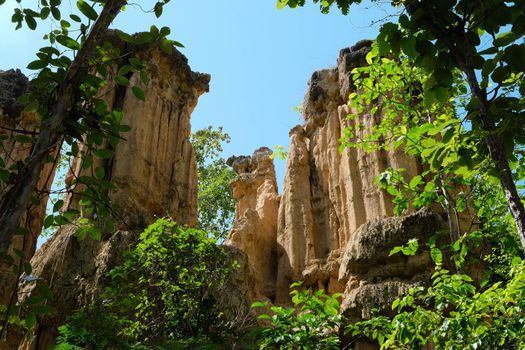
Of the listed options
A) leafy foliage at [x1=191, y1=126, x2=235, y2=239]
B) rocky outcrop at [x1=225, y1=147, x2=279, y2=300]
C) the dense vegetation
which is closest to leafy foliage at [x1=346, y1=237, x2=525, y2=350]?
the dense vegetation

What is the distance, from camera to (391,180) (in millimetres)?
6242

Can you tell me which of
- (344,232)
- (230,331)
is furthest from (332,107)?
(230,331)

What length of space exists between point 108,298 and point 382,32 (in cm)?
753

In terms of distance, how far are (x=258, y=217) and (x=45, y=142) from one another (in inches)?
781

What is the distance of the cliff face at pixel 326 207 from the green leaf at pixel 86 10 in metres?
11.3

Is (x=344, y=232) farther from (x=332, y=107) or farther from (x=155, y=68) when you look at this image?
(x=155, y=68)

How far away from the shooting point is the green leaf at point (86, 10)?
3205 millimetres

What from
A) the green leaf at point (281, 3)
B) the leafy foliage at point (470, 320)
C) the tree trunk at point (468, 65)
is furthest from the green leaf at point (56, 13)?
the leafy foliage at point (470, 320)

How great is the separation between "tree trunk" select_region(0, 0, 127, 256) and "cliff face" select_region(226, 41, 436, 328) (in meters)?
11.4

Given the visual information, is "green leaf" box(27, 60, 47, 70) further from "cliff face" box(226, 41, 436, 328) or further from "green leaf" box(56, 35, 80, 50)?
"cliff face" box(226, 41, 436, 328)

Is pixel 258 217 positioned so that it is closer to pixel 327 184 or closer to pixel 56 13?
pixel 327 184

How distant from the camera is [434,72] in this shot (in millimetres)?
3018

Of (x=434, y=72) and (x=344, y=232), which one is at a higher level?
(x=344, y=232)

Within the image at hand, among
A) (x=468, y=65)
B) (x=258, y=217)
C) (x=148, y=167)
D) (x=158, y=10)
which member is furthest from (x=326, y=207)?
(x=468, y=65)
